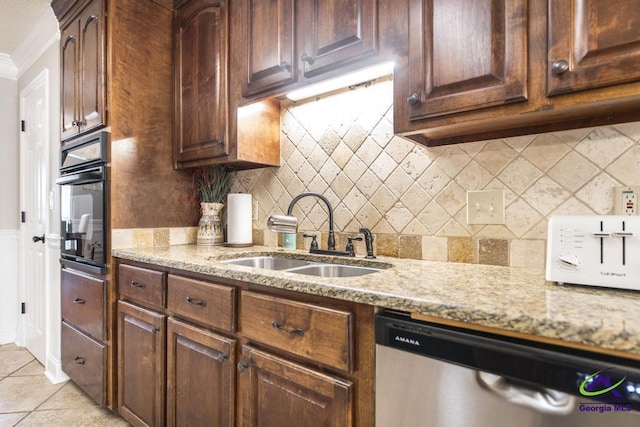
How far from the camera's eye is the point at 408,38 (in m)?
1.22

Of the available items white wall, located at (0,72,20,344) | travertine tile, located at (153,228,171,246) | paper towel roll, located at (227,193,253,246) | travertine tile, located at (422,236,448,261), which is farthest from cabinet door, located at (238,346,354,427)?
white wall, located at (0,72,20,344)

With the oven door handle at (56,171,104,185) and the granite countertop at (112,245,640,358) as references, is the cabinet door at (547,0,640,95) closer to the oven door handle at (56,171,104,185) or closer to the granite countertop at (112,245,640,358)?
the granite countertop at (112,245,640,358)

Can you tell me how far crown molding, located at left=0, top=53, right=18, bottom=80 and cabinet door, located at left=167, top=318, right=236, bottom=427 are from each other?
3120 millimetres

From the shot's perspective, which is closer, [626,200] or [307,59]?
[626,200]

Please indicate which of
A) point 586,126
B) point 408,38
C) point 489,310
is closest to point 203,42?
point 408,38

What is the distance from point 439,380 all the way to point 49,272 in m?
2.77

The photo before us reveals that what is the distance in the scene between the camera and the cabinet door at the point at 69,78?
7.34 ft

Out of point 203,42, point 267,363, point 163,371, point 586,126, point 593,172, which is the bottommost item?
point 163,371

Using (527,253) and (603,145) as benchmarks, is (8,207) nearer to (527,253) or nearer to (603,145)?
(527,253)

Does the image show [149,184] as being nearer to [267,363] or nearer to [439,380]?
[267,363]

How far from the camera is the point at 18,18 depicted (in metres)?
2.51

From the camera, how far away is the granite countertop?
2.13 feet

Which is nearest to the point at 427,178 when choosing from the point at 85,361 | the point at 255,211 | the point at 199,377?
the point at 255,211
